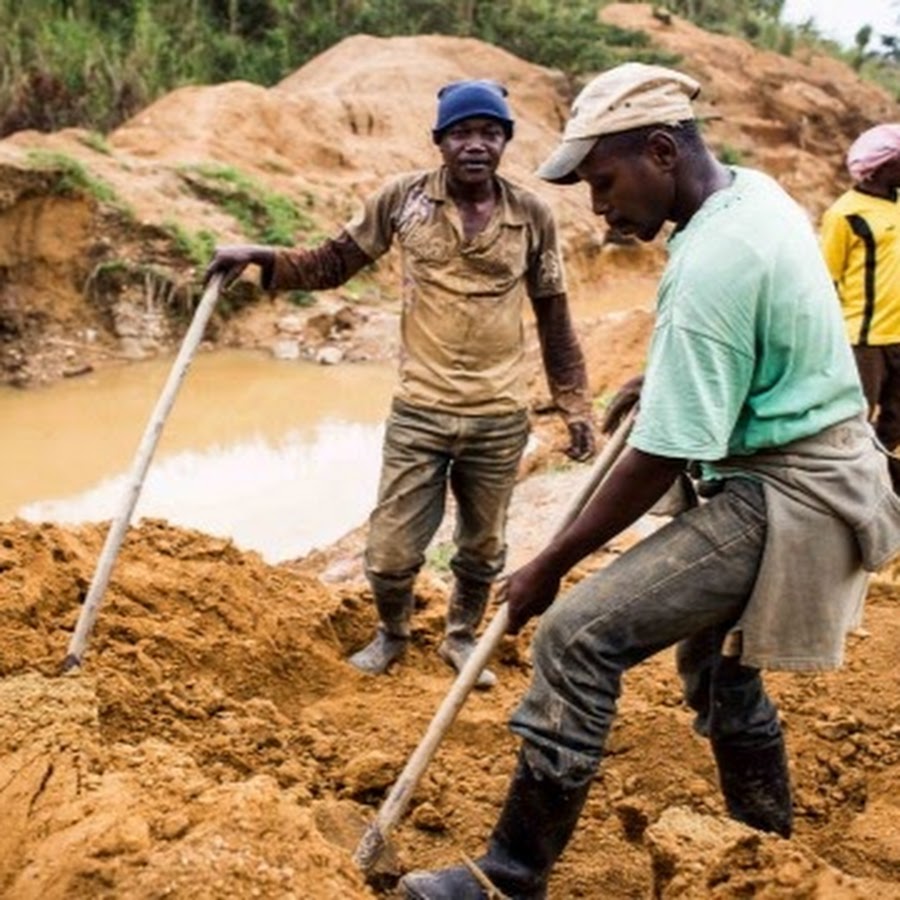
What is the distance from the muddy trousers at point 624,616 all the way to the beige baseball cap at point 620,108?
0.72m

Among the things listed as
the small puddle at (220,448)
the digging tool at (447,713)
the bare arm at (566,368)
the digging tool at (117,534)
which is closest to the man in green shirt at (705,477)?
the digging tool at (447,713)

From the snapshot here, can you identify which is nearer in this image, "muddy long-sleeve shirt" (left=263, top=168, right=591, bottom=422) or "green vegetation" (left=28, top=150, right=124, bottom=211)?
"muddy long-sleeve shirt" (left=263, top=168, right=591, bottom=422)

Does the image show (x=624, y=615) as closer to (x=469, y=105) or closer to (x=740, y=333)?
(x=740, y=333)

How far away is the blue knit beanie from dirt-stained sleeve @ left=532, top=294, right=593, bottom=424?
2.16 feet

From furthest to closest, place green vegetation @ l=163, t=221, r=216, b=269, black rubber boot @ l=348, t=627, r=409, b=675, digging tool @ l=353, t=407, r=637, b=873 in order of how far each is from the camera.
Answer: green vegetation @ l=163, t=221, r=216, b=269, black rubber boot @ l=348, t=627, r=409, b=675, digging tool @ l=353, t=407, r=637, b=873

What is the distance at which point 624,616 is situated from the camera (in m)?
2.38

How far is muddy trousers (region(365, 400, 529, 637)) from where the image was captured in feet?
12.9

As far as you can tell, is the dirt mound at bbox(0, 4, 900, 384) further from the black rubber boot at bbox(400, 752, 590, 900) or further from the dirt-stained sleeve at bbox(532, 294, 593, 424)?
the black rubber boot at bbox(400, 752, 590, 900)

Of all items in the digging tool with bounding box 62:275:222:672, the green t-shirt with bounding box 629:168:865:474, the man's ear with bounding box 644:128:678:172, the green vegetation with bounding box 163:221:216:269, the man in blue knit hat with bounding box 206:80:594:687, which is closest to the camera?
the green t-shirt with bounding box 629:168:865:474

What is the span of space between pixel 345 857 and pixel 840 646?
3.47 ft

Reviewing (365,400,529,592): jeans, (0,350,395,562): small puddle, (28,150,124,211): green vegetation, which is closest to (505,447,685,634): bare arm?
(365,400,529,592): jeans

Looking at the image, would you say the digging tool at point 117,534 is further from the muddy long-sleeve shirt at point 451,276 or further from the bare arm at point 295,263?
the muddy long-sleeve shirt at point 451,276

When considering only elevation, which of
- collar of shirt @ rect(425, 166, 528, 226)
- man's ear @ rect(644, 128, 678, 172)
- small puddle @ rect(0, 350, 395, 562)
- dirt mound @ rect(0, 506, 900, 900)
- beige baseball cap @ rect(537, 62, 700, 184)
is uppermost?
beige baseball cap @ rect(537, 62, 700, 184)

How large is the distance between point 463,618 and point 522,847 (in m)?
1.82
